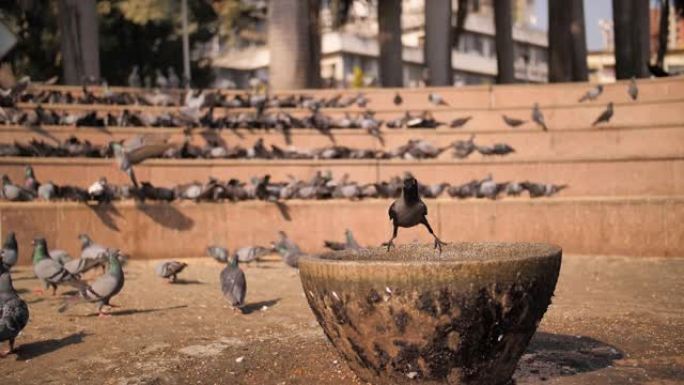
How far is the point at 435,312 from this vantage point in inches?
175

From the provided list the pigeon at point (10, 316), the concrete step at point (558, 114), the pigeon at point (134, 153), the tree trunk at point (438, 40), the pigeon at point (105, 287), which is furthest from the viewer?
the tree trunk at point (438, 40)

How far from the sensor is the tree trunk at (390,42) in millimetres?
25938

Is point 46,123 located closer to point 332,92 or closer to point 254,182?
point 254,182

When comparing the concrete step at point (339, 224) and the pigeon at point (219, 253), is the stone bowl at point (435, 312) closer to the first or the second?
the pigeon at point (219, 253)

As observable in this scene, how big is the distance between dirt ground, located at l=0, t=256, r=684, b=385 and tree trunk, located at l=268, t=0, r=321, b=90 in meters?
9.15

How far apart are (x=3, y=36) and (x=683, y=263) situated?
9954mm

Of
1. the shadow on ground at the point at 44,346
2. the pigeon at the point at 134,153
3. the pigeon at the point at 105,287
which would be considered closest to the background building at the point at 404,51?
the pigeon at the point at 134,153

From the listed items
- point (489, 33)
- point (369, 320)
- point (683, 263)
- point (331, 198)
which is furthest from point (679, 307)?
point (489, 33)

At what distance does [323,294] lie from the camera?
4.79 meters

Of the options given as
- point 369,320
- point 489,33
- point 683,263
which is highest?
point 489,33

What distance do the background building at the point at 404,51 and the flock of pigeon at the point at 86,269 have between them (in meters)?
35.0

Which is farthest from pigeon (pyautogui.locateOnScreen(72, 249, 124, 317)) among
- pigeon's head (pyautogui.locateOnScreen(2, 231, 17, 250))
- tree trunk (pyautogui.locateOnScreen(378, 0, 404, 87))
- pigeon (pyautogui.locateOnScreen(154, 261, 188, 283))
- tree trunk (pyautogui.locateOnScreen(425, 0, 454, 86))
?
tree trunk (pyautogui.locateOnScreen(378, 0, 404, 87))

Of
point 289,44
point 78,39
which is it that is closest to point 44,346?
point 289,44

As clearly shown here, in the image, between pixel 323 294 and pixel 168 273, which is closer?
pixel 323 294
